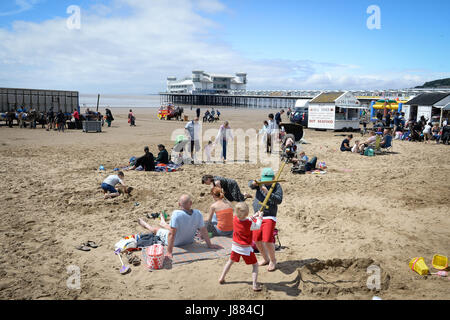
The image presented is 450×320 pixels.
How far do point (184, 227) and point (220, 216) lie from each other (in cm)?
79

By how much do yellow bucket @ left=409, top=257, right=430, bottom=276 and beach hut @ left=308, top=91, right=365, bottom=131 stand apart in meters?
18.4

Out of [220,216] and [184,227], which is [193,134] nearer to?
[220,216]

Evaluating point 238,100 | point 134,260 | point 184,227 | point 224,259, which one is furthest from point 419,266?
point 238,100

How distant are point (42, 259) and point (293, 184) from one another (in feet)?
20.5

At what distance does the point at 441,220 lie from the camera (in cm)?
611

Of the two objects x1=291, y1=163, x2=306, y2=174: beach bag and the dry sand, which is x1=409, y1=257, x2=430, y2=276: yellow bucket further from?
x1=291, y1=163, x2=306, y2=174: beach bag

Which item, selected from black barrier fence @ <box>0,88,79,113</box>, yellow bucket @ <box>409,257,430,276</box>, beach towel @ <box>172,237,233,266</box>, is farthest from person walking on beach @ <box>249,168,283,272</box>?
black barrier fence @ <box>0,88,79,113</box>

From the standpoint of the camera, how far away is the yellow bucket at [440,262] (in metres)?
4.27

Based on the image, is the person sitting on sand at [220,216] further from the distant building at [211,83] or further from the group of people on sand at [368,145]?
the distant building at [211,83]

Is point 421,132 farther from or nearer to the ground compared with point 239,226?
farther from the ground

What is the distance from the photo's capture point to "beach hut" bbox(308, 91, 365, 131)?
21.6 m

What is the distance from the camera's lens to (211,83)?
10544 centimetres
